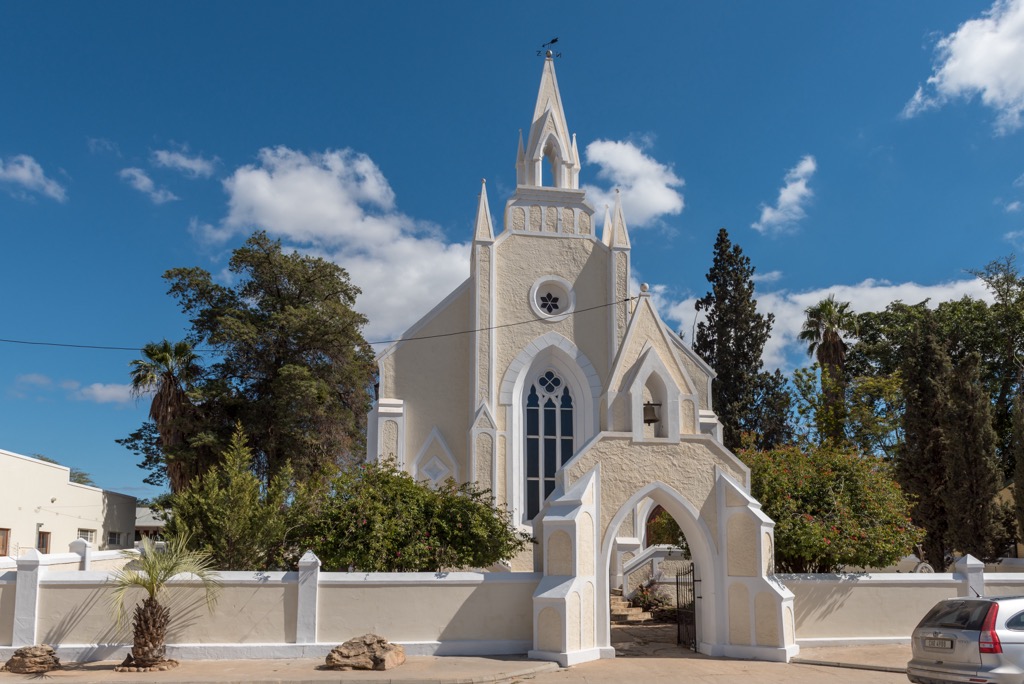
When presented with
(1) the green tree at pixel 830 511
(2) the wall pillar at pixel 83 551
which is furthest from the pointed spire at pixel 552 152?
(2) the wall pillar at pixel 83 551

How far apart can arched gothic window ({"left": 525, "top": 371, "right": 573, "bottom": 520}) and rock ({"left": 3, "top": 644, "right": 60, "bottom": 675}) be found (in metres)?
12.7

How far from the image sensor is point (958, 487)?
1096 inches

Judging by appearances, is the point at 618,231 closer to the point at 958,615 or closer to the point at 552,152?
the point at 552,152

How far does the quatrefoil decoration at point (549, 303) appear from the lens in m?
24.9

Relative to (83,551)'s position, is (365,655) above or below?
below

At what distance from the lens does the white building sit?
25203 millimetres

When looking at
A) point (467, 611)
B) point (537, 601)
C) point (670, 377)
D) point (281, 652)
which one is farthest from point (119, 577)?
point (670, 377)

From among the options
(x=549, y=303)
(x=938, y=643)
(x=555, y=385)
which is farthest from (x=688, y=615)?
(x=549, y=303)

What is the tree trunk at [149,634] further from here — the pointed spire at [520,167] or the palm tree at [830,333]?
the palm tree at [830,333]

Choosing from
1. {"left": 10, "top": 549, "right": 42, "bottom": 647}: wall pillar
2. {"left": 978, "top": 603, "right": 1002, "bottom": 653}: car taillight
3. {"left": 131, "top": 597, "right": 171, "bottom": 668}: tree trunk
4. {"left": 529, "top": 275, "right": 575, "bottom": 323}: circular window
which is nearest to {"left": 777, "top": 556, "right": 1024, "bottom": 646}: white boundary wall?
{"left": 978, "top": 603, "right": 1002, "bottom": 653}: car taillight

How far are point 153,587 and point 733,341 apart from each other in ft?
105

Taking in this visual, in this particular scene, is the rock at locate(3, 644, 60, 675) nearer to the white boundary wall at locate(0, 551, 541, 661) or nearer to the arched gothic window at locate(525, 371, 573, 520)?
the white boundary wall at locate(0, 551, 541, 661)

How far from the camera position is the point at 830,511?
A: 56.3 ft

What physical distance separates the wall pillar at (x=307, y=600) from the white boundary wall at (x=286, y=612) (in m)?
0.02
